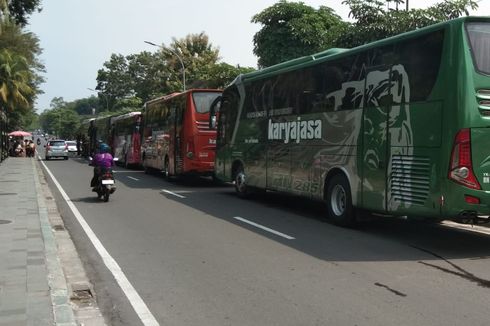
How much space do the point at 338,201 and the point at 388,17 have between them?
10.4 metres

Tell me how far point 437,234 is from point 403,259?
244cm

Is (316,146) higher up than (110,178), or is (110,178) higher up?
(316,146)

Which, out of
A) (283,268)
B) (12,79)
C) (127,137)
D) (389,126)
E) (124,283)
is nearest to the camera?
(124,283)

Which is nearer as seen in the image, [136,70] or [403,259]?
[403,259]

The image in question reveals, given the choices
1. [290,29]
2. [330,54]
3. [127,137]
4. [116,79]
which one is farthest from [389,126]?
[116,79]

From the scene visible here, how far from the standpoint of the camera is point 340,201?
11.0 meters

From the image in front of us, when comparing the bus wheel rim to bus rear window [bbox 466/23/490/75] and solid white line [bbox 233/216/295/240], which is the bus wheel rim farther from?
bus rear window [bbox 466/23/490/75]

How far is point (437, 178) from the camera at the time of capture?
823cm

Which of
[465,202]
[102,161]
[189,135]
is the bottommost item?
[465,202]

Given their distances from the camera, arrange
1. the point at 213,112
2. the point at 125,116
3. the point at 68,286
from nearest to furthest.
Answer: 1. the point at 68,286
2. the point at 213,112
3. the point at 125,116

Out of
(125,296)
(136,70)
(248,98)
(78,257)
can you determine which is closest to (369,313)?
(125,296)

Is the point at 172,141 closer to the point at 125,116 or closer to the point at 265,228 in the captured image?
the point at 265,228

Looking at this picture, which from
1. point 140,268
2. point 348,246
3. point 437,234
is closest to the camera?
point 140,268

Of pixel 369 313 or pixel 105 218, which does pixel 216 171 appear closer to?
pixel 105 218
